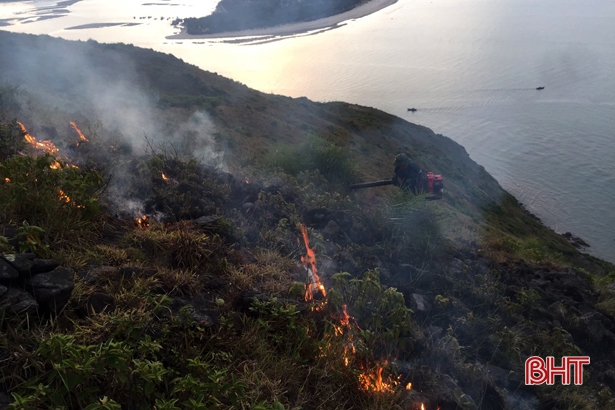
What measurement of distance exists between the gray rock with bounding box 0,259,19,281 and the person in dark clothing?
28.6 feet

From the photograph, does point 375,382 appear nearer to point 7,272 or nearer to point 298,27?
point 7,272

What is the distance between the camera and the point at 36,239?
4.25 meters

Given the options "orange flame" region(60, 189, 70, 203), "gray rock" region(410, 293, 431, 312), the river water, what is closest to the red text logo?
"gray rock" region(410, 293, 431, 312)

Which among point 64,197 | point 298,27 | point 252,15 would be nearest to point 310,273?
point 64,197

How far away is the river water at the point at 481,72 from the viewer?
→ 3638 cm

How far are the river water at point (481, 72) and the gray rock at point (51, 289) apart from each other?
1196 inches

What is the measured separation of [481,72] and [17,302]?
2483 inches

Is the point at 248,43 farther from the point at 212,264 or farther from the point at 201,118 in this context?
the point at 212,264

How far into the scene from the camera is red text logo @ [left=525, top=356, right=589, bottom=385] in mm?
5414

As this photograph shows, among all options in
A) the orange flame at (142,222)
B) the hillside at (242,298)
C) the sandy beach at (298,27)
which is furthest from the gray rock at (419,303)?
the sandy beach at (298,27)

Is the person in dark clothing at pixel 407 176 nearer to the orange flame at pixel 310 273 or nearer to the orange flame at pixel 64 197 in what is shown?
the orange flame at pixel 310 273

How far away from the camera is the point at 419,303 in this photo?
6.01 m

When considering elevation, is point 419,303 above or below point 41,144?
below

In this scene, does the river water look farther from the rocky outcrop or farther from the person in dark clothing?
the rocky outcrop
